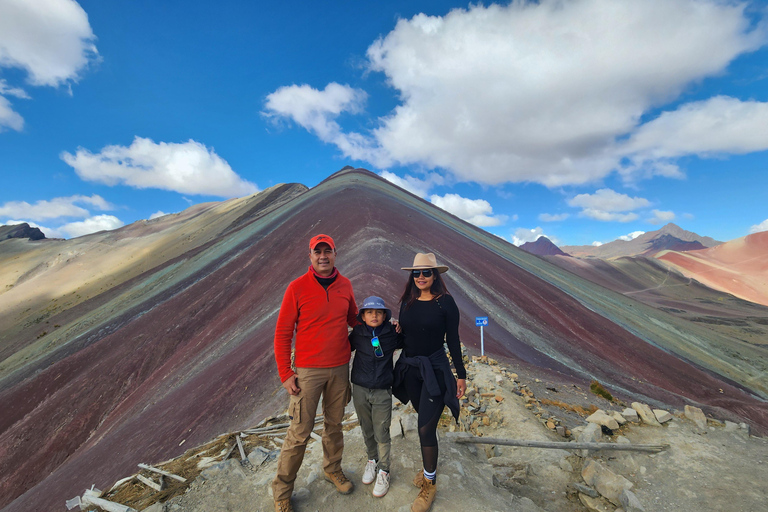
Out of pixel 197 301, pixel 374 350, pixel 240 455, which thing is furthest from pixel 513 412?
pixel 197 301

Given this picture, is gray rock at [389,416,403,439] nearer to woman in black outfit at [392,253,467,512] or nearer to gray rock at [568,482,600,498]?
woman in black outfit at [392,253,467,512]

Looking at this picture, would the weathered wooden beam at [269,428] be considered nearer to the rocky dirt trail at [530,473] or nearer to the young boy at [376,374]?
the rocky dirt trail at [530,473]

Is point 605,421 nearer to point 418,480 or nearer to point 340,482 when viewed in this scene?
point 418,480

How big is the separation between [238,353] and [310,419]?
963 cm

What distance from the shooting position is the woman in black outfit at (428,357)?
3.17 m

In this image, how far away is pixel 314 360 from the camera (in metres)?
3.14

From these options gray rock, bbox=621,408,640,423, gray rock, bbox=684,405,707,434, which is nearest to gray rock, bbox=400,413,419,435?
gray rock, bbox=621,408,640,423

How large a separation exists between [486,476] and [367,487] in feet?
4.67

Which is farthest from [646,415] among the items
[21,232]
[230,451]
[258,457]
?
[21,232]

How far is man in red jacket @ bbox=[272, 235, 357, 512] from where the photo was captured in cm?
306

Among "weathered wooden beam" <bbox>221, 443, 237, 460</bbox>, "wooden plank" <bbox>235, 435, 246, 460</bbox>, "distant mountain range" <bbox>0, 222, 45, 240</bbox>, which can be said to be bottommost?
"weathered wooden beam" <bbox>221, 443, 237, 460</bbox>

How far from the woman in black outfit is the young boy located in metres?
0.18

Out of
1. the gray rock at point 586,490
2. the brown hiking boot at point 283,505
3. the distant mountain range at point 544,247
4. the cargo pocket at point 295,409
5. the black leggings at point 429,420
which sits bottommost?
the gray rock at point 586,490

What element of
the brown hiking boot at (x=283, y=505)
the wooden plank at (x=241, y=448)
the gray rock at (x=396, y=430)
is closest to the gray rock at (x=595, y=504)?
the gray rock at (x=396, y=430)
